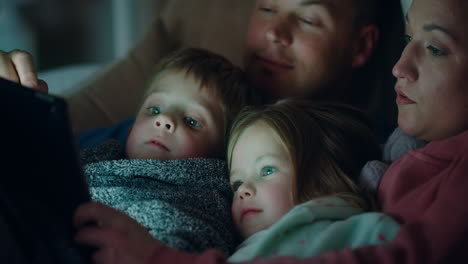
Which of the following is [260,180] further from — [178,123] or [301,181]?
[178,123]

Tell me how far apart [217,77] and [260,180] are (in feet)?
1.07

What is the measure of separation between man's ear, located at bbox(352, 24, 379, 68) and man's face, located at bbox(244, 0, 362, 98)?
37 mm

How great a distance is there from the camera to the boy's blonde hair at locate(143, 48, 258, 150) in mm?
1103

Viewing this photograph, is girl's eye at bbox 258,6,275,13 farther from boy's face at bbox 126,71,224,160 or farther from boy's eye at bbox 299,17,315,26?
boy's face at bbox 126,71,224,160

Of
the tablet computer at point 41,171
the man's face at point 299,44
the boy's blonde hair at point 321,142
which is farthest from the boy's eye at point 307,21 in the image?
the tablet computer at point 41,171

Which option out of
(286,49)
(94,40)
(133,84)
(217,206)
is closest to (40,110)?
(217,206)

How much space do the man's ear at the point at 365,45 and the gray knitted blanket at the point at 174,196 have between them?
0.52 meters

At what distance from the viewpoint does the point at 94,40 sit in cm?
294

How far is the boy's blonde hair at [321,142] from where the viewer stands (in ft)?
2.86

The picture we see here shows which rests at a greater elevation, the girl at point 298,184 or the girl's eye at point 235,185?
the girl at point 298,184

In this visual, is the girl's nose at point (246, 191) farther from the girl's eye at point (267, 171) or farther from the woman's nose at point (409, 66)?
the woman's nose at point (409, 66)

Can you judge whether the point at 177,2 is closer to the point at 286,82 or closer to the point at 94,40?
the point at 286,82

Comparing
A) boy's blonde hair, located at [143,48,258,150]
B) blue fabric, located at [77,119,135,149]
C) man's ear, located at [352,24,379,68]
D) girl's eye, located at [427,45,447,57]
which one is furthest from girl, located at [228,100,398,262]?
blue fabric, located at [77,119,135,149]

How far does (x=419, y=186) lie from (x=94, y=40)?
251 cm
